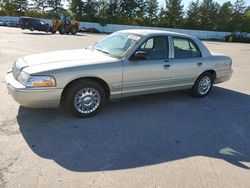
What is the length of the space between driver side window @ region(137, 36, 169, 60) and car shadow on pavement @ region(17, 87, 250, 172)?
3.62 feet

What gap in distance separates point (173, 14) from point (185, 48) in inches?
2024

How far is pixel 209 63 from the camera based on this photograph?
20.6 feet

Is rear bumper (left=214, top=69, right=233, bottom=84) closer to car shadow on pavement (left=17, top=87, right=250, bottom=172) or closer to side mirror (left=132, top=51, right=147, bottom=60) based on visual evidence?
car shadow on pavement (left=17, top=87, right=250, bottom=172)

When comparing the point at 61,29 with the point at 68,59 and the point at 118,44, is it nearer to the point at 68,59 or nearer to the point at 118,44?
the point at 118,44

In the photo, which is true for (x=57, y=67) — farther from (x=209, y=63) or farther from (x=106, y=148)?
(x=209, y=63)

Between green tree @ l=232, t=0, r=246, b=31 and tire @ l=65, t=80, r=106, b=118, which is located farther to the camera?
green tree @ l=232, t=0, r=246, b=31

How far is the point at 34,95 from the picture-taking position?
410cm

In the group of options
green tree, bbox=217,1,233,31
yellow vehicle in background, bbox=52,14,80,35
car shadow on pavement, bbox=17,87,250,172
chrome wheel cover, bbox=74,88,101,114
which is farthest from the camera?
green tree, bbox=217,1,233,31

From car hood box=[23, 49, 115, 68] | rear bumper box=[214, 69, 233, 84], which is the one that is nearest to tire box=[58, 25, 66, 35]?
rear bumper box=[214, 69, 233, 84]

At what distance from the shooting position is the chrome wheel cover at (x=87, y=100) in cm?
458

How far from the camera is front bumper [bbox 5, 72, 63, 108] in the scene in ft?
13.4

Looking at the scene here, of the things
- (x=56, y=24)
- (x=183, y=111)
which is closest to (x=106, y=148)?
(x=183, y=111)

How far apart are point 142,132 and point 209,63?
9.92ft

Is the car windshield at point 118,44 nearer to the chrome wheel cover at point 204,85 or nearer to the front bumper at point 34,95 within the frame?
the front bumper at point 34,95
